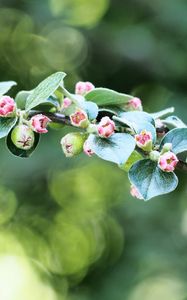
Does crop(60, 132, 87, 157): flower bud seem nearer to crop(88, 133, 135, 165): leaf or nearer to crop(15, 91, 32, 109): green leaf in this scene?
crop(88, 133, 135, 165): leaf

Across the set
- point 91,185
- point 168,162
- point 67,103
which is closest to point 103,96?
point 67,103

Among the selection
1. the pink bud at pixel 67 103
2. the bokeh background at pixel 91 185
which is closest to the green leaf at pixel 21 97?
the pink bud at pixel 67 103

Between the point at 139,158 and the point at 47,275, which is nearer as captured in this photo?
the point at 139,158

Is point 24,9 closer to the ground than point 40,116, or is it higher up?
closer to the ground

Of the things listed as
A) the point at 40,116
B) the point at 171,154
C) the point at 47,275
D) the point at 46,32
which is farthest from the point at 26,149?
the point at 47,275

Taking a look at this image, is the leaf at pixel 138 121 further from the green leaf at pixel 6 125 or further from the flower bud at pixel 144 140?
the green leaf at pixel 6 125

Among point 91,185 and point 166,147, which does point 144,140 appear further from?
point 91,185

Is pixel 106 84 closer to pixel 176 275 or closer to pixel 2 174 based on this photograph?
pixel 2 174
